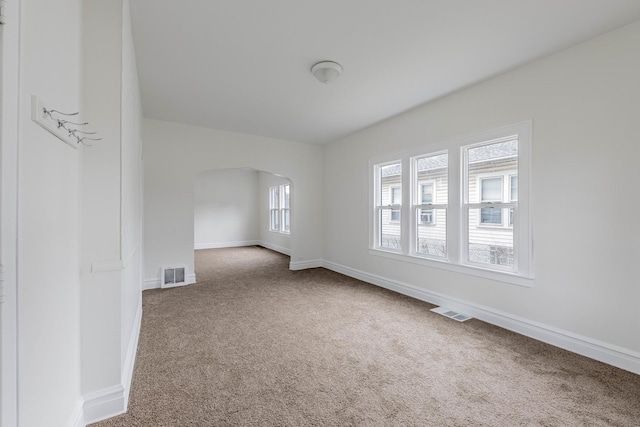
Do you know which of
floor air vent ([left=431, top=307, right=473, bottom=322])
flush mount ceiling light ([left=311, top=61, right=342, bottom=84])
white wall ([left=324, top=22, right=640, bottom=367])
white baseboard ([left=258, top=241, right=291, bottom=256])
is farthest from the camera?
white baseboard ([left=258, top=241, right=291, bottom=256])

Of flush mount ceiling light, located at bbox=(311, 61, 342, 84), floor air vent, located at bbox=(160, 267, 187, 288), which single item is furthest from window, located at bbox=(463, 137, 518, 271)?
floor air vent, located at bbox=(160, 267, 187, 288)

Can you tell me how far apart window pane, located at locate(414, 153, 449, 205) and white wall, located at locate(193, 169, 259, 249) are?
6.65 m

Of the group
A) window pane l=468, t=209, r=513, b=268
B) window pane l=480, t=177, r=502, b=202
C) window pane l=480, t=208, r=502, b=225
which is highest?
window pane l=480, t=177, r=502, b=202

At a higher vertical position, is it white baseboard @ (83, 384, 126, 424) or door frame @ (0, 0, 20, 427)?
door frame @ (0, 0, 20, 427)

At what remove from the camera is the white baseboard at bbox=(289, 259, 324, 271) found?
5.78m

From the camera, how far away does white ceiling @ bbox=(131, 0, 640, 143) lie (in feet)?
6.69

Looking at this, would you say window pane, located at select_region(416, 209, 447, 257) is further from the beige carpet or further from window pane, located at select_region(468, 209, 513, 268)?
the beige carpet

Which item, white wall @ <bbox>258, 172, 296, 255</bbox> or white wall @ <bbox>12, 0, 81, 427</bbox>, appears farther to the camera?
white wall @ <bbox>258, 172, 296, 255</bbox>

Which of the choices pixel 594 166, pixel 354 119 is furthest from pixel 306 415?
pixel 354 119

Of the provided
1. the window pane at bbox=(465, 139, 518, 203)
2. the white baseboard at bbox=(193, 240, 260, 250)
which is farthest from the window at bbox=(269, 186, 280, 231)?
the window pane at bbox=(465, 139, 518, 203)

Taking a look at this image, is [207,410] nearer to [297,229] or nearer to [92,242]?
[92,242]

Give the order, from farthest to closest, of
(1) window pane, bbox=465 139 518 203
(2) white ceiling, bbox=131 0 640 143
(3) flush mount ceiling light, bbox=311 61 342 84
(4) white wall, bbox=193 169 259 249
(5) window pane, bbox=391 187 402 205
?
(4) white wall, bbox=193 169 259 249
(5) window pane, bbox=391 187 402 205
(1) window pane, bbox=465 139 518 203
(3) flush mount ceiling light, bbox=311 61 342 84
(2) white ceiling, bbox=131 0 640 143

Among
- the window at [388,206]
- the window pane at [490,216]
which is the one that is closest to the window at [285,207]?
the window at [388,206]

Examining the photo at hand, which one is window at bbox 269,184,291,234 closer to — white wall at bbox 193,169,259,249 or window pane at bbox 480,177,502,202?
white wall at bbox 193,169,259,249
